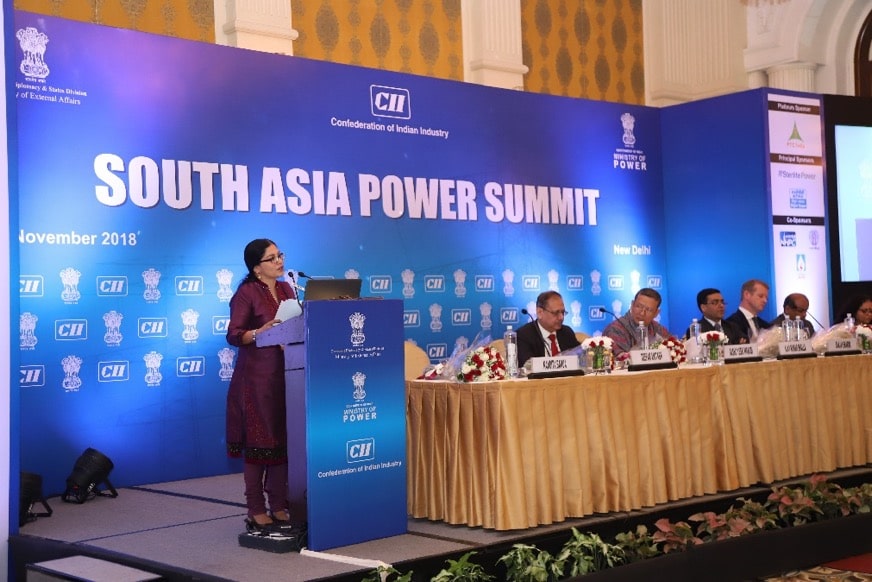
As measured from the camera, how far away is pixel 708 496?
507 cm

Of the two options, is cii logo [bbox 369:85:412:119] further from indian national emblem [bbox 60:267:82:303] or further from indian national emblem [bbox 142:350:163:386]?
indian national emblem [bbox 60:267:82:303]

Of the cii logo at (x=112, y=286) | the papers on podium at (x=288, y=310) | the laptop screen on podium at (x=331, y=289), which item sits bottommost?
the papers on podium at (x=288, y=310)

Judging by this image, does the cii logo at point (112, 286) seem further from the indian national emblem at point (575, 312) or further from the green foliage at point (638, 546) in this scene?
the indian national emblem at point (575, 312)

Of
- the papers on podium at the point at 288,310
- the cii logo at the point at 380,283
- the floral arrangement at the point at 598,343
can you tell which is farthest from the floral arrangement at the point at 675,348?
the cii logo at the point at 380,283

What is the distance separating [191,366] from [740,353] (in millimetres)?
3137

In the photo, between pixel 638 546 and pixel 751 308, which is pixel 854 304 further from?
pixel 638 546

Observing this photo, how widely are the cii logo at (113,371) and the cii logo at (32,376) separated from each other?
314mm

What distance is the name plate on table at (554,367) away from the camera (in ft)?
14.9

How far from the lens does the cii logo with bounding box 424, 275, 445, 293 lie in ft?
24.8

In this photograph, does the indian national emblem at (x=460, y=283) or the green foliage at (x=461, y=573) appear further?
the indian national emblem at (x=460, y=283)

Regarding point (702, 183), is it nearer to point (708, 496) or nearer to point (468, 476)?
point (708, 496)

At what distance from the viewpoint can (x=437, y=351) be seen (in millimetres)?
7652

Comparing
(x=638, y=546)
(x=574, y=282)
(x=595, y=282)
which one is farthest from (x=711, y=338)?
(x=595, y=282)

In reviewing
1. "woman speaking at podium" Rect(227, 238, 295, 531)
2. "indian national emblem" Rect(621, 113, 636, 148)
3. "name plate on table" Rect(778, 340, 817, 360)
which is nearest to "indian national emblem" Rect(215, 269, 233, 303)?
"woman speaking at podium" Rect(227, 238, 295, 531)
